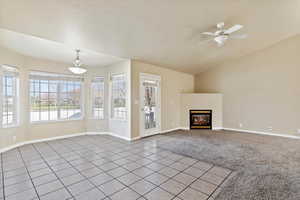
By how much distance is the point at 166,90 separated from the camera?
597 centimetres

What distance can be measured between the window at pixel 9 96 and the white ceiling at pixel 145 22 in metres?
1.88

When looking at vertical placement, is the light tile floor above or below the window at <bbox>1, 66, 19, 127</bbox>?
below

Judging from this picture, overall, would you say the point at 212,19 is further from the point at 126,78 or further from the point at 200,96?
the point at 200,96

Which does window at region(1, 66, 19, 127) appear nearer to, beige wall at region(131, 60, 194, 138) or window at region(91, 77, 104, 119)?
window at region(91, 77, 104, 119)

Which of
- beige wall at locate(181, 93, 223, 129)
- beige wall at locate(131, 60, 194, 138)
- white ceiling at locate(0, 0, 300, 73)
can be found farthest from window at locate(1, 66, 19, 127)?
beige wall at locate(181, 93, 223, 129)

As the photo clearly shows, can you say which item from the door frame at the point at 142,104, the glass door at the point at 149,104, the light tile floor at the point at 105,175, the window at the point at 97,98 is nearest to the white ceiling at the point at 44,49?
the window at the point at 97,98

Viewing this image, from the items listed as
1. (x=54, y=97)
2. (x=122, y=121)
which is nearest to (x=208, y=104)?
(x=122, y=121)

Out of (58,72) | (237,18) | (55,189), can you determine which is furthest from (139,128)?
(237,18)

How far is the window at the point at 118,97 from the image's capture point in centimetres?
510

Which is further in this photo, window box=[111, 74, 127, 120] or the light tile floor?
→ window box=[111, 74, 127, 120]

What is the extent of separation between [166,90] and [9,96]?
199 inches

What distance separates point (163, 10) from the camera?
272cm

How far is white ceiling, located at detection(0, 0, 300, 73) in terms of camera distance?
7.93ft

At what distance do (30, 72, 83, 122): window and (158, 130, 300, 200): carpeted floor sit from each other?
140 inches
